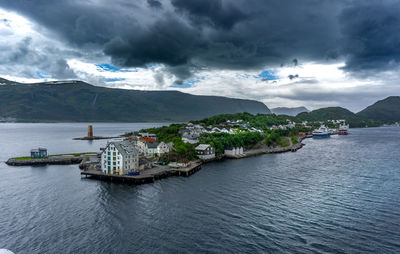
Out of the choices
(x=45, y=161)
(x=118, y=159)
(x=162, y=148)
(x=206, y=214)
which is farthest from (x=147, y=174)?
(x=45, y=161)

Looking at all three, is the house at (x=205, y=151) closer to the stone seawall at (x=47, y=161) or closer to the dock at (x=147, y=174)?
the dock at (x=147, y=174)

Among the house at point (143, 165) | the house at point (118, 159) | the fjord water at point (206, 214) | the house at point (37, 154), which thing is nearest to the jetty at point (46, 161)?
the house at point (37, 154)

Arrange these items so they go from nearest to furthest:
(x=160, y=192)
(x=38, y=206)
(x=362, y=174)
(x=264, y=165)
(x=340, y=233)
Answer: (x=340, y=233)
(x=38, y=206)
(x=160, y=192)
(x=362, y=174)
(x=264, y=165)

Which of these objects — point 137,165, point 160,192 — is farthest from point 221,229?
point 137,165

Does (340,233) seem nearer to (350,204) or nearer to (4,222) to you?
(350,204)

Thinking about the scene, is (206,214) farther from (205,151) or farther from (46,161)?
(46,161)

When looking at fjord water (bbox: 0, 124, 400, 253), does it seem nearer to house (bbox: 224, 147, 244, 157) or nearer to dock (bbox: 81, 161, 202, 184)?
dock (bbox: 81, 161, 202, 184)

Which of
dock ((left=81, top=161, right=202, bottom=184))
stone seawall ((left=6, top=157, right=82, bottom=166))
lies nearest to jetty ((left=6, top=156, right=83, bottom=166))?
stone seawall ((left=6, top=157, right=82, bottom=166))
